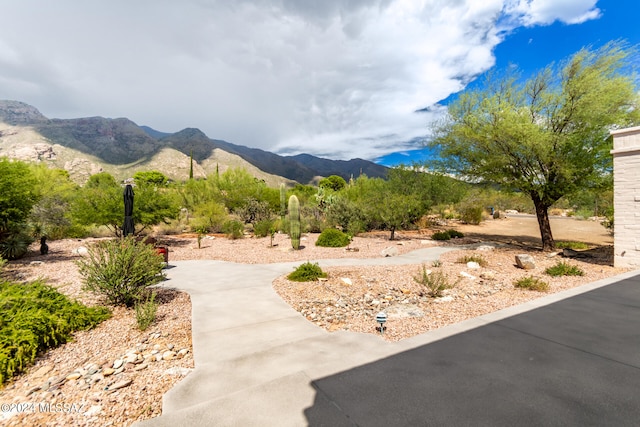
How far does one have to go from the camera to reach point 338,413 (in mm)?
2680

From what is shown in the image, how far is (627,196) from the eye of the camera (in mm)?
8953

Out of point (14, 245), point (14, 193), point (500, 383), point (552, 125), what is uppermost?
point (552, 125)

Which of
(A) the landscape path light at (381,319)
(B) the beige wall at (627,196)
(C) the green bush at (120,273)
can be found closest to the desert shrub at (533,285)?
(B) the beige wall at (627,196)

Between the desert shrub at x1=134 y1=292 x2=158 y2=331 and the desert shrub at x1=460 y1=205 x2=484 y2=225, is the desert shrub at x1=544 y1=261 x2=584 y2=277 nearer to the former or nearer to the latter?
the desert shrub at x1=134 y1=292 x2=158 y2=331

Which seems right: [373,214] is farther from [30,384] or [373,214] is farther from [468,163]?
[30,384]

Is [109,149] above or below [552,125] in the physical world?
above

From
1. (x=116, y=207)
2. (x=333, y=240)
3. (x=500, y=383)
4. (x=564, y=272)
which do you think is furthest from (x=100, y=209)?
(x=564, y=272)

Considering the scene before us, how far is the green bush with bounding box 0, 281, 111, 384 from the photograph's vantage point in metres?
3.70

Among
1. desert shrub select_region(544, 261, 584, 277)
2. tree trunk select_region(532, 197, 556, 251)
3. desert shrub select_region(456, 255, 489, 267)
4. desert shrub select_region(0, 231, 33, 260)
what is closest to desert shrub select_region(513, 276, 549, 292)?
desert shrub select_region(544, 261, 584, 277)

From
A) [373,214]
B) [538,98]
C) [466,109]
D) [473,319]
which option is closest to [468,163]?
[466,109]

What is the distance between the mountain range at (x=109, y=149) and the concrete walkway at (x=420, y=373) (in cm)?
5720

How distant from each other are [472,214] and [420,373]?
26.8 metres

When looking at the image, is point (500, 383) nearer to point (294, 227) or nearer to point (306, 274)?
point (306, 274)

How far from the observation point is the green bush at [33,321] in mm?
3700
